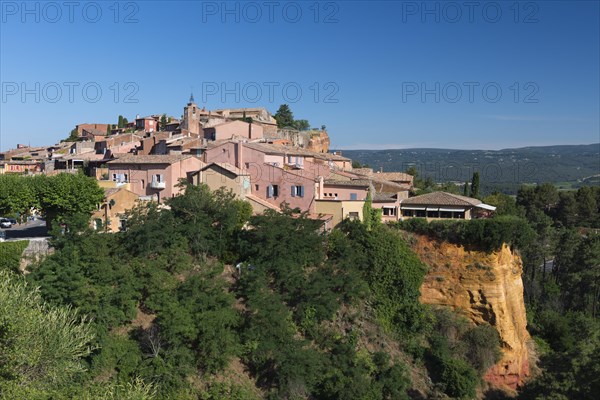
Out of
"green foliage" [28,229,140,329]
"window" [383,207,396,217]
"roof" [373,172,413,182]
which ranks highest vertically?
"roof" [373,172,413,182]

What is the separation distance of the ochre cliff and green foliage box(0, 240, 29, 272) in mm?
23006

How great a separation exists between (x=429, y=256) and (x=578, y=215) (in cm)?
3671

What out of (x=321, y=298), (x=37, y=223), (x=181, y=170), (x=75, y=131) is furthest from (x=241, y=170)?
(x=75, y=131)

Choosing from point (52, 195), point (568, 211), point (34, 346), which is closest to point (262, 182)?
point (52, 195)

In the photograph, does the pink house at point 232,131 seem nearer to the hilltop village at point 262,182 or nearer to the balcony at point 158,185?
the hilltop village at point 262,182

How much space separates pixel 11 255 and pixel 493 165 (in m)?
45.1

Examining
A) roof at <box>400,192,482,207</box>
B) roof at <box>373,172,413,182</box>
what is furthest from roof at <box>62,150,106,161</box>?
roof at <box>400,192,482,207</box>

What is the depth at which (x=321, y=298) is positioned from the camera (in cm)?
2703

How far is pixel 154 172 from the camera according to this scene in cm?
3784

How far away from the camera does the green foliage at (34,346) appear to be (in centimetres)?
1805

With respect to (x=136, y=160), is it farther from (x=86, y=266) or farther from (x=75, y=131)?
(x=75, y=131)

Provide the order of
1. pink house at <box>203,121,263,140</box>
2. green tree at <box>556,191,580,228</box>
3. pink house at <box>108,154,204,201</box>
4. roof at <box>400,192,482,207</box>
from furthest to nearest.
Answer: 1. green tree at <box>556,191,580,228</box>
2. pink house at <box>203,121,263,140</box>
3. pink house at <box>108,154,204,201</box>
4. roof at <box>400,192,482,207</box>

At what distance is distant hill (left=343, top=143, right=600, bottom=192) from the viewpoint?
56.3 m

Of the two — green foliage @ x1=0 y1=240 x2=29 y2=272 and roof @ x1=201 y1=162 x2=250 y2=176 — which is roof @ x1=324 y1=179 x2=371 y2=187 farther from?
green foliage @ x1=0 y1=240 x2=29 y2=272
